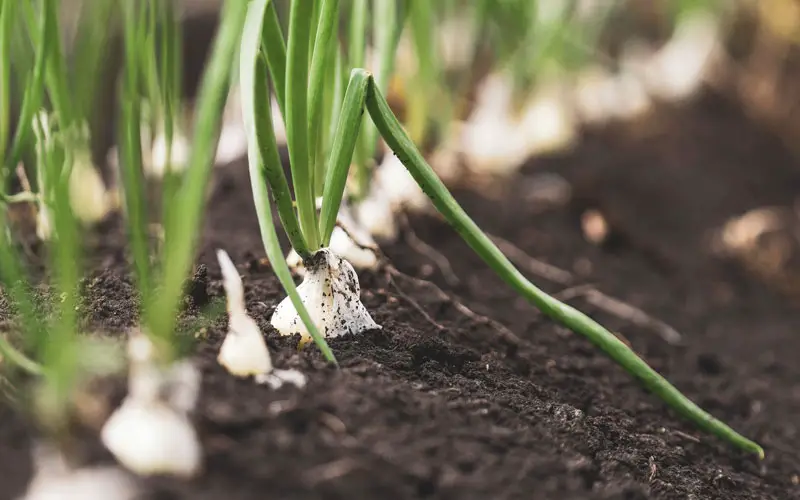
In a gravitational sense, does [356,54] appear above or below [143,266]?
above

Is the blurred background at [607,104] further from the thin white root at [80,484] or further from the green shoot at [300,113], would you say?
the thin white root at [80,484]

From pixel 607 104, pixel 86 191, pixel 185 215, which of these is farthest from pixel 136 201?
pixel 607 104

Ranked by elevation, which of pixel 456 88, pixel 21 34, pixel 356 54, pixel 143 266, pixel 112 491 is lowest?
pixel 112 491

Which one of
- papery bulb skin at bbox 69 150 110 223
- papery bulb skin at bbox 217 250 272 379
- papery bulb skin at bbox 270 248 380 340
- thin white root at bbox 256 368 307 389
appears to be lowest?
thin white root at bbox 256 368 307 389

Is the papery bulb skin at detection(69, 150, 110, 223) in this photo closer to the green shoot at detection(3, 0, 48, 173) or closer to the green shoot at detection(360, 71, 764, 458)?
the green shoot at detection(3, 0, 48, 173)

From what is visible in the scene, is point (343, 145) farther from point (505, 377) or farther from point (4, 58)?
point (4, 58)

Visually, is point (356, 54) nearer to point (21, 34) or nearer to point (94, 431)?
point (21, 34)

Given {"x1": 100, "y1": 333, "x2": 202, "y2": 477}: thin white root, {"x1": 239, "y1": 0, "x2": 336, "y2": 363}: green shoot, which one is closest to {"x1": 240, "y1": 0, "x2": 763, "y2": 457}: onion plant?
{"x1": 239, "y1": 0, "x2": 336, "y2": 363}: green shoot

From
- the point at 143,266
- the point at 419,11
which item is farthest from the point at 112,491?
the point at 419,11
